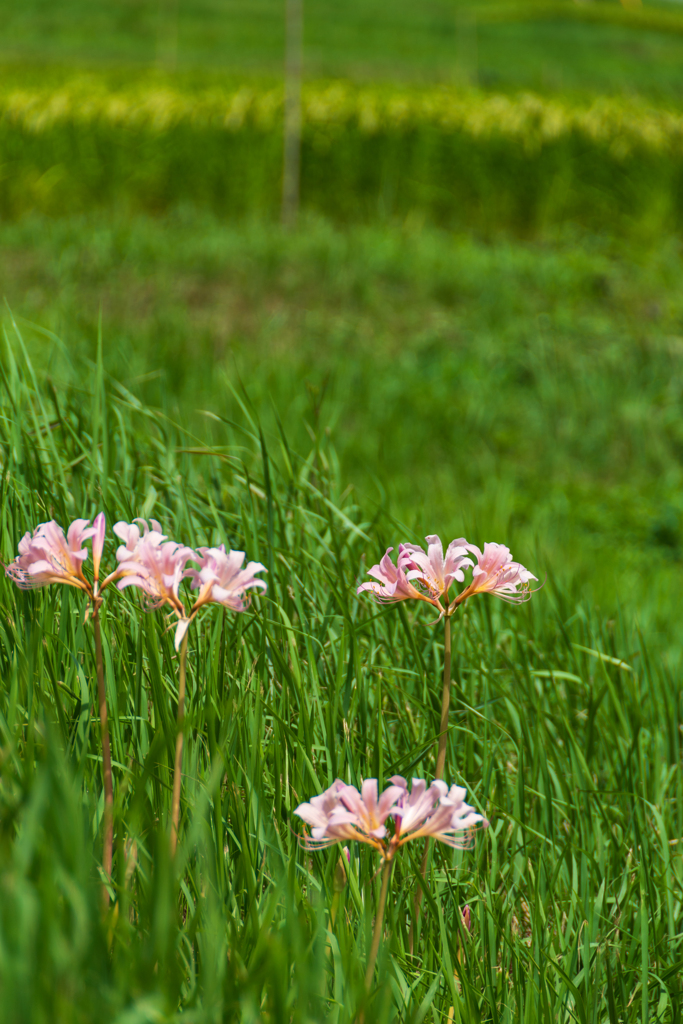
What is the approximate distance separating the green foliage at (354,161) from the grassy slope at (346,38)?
9.60m

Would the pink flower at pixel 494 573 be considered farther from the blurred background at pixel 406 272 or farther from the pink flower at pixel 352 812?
the blurred background at pixel 406 272

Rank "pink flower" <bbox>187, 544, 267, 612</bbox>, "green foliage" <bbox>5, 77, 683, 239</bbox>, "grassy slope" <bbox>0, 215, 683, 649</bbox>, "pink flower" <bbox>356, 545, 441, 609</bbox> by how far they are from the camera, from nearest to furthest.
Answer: "pink flower" <bbox>187, 544, 267, 612</bbox> < "pink flower" <bbox>356, 545, 441, 609</bbox> < "grassy slope" <bbox>0, 215, 683, 649</bbox> < "green foliage" <bbox>5, 77, 683, 239</bbox>

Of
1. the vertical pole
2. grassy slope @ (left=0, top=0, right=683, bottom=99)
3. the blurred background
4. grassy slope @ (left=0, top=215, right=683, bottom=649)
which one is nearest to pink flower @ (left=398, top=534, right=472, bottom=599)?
the blurred background

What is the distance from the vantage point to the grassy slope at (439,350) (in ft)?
13.3

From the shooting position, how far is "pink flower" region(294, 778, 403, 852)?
0.69 metres

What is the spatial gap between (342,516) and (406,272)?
18.5 ft

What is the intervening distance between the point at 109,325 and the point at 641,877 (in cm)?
492

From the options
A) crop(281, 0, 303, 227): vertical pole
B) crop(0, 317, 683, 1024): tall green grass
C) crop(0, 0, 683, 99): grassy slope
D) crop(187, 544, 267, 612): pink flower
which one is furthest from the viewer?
crop(0, 0, 683, 99): grassy slope

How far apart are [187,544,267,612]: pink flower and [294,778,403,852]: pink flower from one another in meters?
0.21

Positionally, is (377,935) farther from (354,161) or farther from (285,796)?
(354,161)

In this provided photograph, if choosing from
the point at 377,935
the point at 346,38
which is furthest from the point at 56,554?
the point at 346,38

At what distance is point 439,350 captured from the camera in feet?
19.5

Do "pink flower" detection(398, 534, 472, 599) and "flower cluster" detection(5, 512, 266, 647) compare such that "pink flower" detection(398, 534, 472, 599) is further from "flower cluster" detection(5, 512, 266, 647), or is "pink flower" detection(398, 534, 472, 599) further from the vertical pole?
the vertical pole

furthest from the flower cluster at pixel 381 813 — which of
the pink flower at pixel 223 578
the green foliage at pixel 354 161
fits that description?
the green foliage at pixel 354 161
